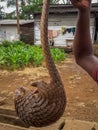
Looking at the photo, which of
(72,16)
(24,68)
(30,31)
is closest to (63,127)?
(24,68)

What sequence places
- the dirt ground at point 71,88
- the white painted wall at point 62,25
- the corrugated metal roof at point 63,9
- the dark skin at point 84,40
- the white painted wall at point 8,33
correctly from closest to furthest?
the dark skin at point 84,40 < the dirt ground at point 71,88 < the corrugated metal roof at point 63,9 < the white painted wall at point 62,25 < the white painted wall at point 8,33

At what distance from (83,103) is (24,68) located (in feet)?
15.2

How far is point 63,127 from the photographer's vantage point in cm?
303

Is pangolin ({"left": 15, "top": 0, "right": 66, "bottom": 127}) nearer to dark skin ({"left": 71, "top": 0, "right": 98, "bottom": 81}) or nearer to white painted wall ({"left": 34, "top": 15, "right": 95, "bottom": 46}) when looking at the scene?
dark skin ({"left": 71, "top": 0, "right": 98, "bottom": 81})

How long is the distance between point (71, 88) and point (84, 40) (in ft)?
20.5

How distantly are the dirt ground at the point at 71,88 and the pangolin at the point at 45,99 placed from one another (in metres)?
4.07

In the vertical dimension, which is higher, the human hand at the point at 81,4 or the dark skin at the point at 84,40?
the human hand at the point at 81,4

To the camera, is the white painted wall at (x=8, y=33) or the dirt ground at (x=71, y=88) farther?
the white painted wall at (x=8, y=33)

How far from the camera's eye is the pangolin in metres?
0.88

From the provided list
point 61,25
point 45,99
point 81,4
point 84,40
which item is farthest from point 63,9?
point 45,99

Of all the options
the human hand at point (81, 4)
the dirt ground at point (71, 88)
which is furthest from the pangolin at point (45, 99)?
the dirt ground at point (71, 88)

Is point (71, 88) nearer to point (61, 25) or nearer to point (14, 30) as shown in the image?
point (61, 25)

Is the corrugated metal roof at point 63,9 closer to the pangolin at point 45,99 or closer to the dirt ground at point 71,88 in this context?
the dirt ground at point 71,88

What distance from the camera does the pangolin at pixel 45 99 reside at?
2.88ft
